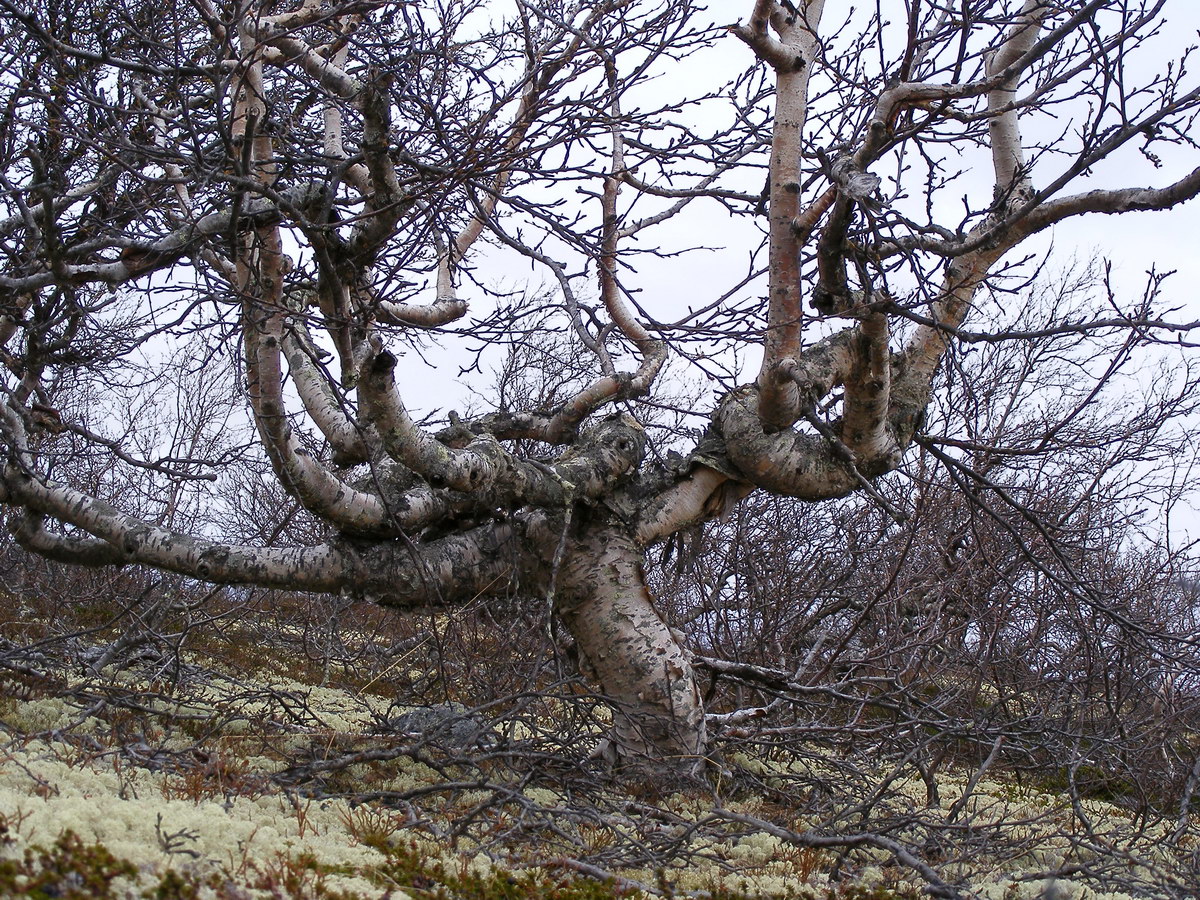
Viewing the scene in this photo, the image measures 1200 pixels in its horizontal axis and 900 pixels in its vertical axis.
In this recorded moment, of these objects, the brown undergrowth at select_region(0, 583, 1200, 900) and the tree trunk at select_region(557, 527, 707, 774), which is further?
the tree trunk at select_region(557, 527, 707, 774)

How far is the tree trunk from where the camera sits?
459 cm

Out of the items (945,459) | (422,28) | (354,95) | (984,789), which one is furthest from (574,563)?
(984,789)

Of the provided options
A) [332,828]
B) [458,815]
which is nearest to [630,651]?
[458,815]

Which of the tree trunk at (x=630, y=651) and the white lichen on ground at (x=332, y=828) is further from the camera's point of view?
the tree trunk at (x=630, y=651)

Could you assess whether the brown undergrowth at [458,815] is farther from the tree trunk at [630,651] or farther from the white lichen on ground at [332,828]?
the tree trunk at [630,651]

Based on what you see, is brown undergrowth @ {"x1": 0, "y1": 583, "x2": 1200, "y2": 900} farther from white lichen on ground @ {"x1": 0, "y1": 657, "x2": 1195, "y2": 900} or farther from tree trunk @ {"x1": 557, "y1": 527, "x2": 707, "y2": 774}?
tree trunk @ {"x1": 557, "y1": 527, "x2": 707, "y2": 774}

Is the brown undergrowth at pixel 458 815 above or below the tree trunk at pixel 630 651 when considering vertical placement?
below

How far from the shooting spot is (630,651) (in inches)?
183

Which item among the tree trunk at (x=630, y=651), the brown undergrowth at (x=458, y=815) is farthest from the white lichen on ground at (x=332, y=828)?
the tree trunk at (x=630, y=651)

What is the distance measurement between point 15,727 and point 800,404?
3.73 meters

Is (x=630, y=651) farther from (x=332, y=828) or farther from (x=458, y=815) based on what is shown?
(x=332, y=828)

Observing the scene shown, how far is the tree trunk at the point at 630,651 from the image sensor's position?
15.1ft

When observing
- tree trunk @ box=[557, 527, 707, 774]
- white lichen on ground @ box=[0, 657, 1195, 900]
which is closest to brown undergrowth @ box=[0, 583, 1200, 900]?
white lichen on ground @ box=[0, 657, 1195, 900]

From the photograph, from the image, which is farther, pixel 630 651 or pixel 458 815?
pixel 630 651
